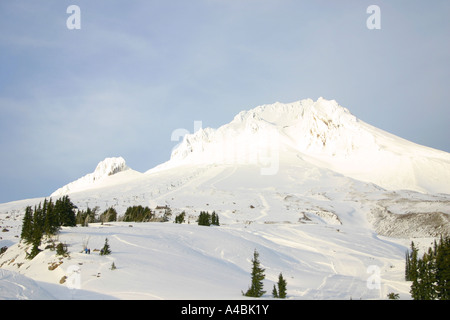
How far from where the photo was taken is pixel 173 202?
75875mm

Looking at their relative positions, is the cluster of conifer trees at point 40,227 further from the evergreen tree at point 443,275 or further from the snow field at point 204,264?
the evergreen tree at point 443,275

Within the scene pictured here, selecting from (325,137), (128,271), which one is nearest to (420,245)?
(128,271)

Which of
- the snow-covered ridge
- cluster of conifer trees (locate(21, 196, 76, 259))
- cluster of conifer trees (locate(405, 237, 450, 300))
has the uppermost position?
the snow-covered ridge

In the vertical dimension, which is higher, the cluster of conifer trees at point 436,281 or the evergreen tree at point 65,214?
the evergreen tree at point 65,214

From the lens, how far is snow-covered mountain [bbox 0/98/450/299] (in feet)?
71.0

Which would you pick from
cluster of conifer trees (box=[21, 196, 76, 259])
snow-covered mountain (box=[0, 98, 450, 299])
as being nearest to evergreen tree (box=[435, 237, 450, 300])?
snow-covered mountain (box=[0, 98, 450, 299])

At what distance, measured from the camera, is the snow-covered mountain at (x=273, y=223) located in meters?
21.6

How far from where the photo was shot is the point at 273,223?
56375 millimetres

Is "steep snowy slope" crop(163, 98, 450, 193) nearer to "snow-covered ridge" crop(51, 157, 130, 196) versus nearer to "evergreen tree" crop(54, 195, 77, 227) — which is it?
"snow-covered ridge" crop(51, 157, 130, 196)

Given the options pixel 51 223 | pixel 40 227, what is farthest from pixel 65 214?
pixel 51 223

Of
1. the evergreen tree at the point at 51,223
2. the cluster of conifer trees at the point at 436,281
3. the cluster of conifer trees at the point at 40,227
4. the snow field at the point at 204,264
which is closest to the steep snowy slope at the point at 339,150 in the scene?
the snow field at the point at 204,264
